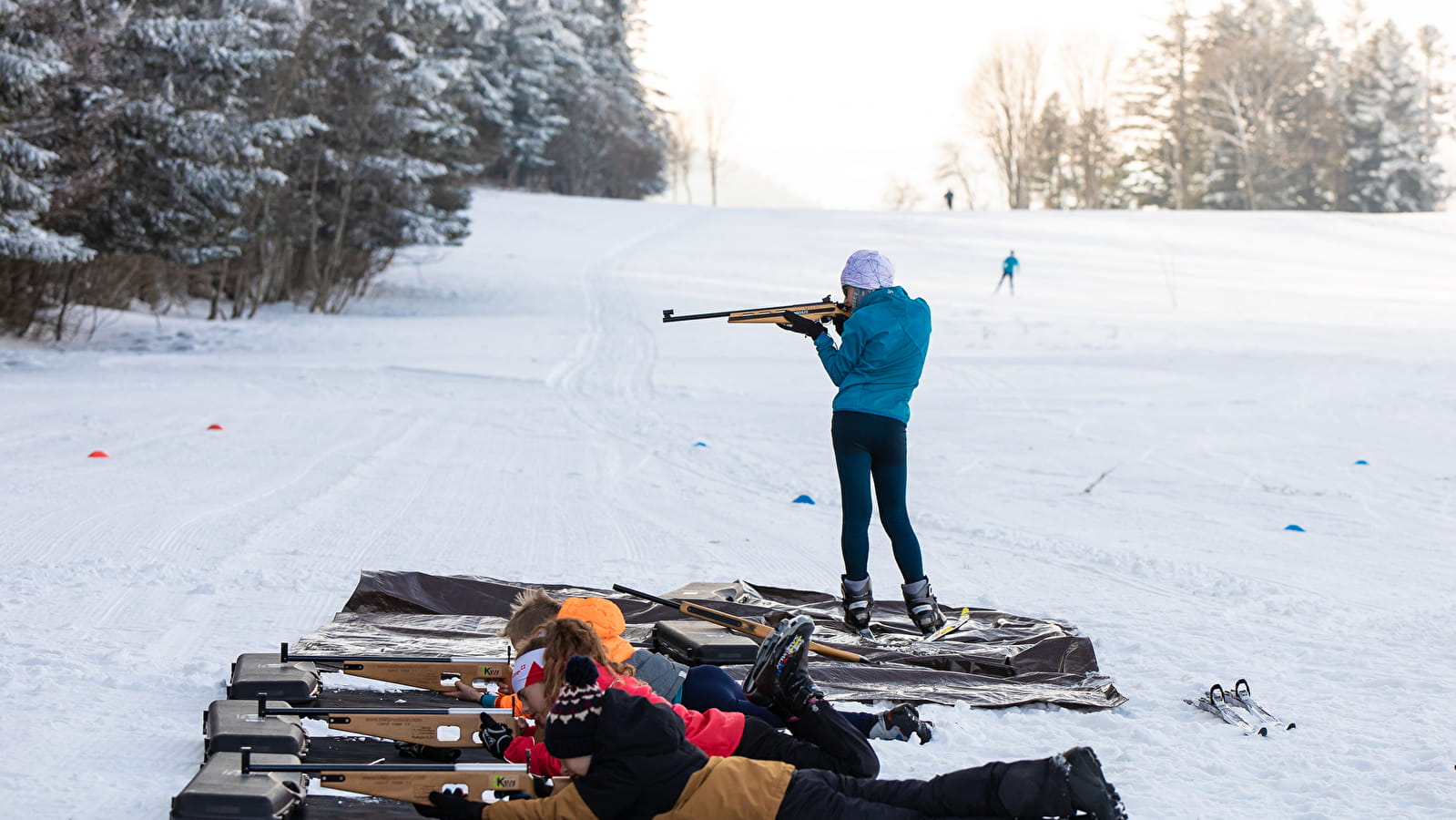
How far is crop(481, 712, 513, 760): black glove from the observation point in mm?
3986

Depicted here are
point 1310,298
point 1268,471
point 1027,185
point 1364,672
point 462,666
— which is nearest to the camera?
point 462,666

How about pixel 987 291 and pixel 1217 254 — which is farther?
pixel 1217 254

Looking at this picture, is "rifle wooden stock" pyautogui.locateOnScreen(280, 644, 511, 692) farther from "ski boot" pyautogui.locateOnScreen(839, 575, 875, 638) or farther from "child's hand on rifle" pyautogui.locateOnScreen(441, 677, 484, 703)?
"ski boot" pyautogui.locateOnScreen(839, 575, 875, 638)

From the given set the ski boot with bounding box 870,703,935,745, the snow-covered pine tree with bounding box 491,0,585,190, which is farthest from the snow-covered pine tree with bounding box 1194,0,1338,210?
the ski boot with bounding box 870,703,935,745

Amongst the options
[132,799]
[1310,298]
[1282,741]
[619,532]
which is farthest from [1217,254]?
[132,799]

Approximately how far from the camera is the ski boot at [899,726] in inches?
168

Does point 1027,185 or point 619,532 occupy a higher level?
point 1027,185

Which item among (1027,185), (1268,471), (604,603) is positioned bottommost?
(1268,471)

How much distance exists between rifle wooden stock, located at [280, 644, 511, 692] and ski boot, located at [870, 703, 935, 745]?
145 cm

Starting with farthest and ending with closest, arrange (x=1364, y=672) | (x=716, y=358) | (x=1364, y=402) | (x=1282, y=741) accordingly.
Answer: (x=716, y=358)
(x=1364, y=402)
(x=1364, y=672)
(x=1282, y=741)

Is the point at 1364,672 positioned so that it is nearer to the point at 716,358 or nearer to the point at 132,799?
the point at 132,799

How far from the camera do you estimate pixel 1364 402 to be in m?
14.7

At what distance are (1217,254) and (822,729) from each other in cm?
3560

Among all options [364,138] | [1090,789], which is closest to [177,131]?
[364,138]
